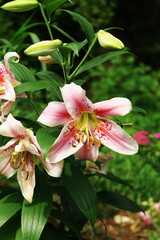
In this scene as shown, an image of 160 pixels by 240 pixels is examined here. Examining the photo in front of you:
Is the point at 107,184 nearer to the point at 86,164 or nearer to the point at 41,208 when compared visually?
the point at 86,164

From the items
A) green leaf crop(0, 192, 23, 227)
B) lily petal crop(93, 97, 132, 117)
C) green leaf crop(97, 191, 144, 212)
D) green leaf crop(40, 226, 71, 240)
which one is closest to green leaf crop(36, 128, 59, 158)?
lily petal crop(93, 97, 132, 117)

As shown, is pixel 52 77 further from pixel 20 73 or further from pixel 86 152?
pixel 86 152

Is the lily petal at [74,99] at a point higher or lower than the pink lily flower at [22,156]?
higher

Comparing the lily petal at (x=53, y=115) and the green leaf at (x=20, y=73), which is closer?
the lily petal at (x=53, y=115)

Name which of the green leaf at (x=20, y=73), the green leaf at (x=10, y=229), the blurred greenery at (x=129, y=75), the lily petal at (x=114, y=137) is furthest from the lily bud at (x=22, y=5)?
the green leaf at (x=10, y=229)

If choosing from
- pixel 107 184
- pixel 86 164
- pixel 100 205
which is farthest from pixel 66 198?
pixel 107 184

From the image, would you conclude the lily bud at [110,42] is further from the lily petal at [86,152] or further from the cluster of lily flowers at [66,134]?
the lily petal at [86,152]

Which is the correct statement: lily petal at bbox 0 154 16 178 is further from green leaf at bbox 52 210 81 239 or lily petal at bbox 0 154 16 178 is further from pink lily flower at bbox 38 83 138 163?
green leaf at bbox 52 210 81 239
